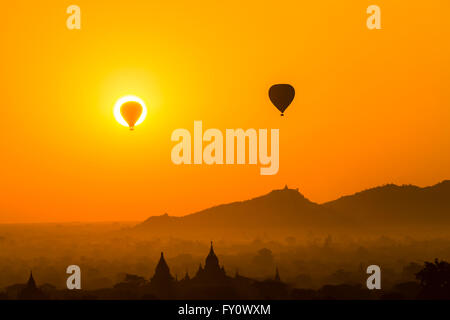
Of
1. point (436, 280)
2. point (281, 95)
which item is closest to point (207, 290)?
point (436, 280)

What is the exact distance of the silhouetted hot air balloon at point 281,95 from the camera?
37.6 meters

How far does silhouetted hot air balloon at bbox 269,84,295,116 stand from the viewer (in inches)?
1482

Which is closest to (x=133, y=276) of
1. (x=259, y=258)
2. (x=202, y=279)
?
(x=202, y=279)

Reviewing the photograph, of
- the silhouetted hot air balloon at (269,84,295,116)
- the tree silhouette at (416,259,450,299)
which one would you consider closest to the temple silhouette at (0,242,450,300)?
the tree silhouette at (416,259,450,299)

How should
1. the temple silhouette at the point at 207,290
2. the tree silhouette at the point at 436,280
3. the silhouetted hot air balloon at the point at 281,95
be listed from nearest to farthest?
1. the silhouetted hot air balloon at the point at 281,95
2. the tree silhouette at the point at 436,280
3. the temple silhouette at the point at 207,290

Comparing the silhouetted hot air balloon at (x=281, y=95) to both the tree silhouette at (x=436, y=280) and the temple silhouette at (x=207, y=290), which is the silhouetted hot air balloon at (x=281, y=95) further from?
the temple silhouette at (x=207, y=290)

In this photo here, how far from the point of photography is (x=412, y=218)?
19225cm

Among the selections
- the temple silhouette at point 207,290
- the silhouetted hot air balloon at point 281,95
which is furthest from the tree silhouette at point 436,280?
the temple silhouette at point 207,290

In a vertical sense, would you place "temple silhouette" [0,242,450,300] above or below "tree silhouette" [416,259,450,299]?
above

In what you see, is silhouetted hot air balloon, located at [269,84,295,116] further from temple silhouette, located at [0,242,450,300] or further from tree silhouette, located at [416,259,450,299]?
temple silhouette, located at [0,242,450,300]

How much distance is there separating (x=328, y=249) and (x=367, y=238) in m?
47.8

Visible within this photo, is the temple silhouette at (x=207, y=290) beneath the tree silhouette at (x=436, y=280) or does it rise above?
above

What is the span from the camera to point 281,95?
38.1 m
